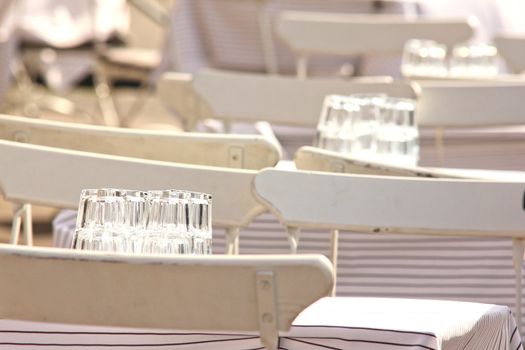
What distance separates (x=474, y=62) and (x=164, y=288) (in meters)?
2.71

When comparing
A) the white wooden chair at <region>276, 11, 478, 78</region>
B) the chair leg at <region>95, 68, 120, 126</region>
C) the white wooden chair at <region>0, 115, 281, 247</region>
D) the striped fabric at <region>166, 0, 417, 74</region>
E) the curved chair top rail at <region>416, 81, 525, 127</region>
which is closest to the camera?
the white wooden chair at <region>0, 115, 281, 247</region>

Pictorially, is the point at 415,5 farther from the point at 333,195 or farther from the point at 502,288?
the point at 333,195

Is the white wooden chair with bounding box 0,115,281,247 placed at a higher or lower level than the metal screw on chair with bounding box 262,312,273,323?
higher

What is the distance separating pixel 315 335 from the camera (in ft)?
5.50

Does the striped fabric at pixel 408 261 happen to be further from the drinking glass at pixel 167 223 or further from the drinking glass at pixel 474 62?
the drinking glass at pixel 474 62

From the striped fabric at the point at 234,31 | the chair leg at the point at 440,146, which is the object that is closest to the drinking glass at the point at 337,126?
the chair leg at the point at 440,146

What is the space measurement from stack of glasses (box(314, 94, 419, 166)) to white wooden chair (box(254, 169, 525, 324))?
68 centimetres

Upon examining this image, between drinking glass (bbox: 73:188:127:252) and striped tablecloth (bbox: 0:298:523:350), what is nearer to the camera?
striped tablecloth (bbox: 0:298:523:350)

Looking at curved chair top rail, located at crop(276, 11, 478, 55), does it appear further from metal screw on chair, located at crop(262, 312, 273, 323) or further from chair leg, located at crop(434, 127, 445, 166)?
metal screw on chair, located at crop(262, 312, 273, 323)

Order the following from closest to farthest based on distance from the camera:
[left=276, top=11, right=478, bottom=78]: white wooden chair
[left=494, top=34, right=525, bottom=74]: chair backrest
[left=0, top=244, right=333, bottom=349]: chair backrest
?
[left=0, top=244, right=333, bottom=349]: chair backrest
[left=494, top=34, right=525, bottom=74]: chair backrest
[left=276, top=11, right=478, bottom=78]: white wooden chair

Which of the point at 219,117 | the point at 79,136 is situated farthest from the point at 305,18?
the point at 79,136

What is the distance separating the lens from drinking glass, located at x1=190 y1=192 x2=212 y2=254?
194 centimetres

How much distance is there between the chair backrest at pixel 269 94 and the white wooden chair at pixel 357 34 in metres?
1.09

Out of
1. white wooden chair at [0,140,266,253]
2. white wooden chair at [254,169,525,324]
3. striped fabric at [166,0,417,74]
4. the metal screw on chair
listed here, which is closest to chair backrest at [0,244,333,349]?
the metal screw on chair
